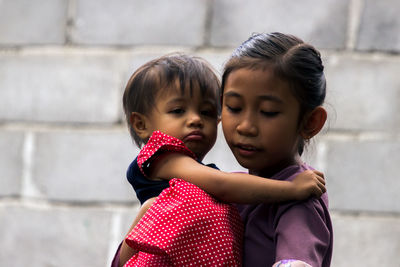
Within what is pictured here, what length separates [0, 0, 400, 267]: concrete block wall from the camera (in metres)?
2.96

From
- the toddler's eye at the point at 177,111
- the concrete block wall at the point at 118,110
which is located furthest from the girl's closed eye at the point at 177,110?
the concrete block wall at the point at 118,110

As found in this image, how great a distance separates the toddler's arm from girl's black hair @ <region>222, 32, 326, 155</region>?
15 centimetres

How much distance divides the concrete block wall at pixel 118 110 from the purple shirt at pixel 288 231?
1.21 m

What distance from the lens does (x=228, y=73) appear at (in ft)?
5.44

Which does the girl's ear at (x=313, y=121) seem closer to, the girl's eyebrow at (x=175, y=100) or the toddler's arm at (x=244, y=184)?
the toddler's arm at (x=244, y=184)

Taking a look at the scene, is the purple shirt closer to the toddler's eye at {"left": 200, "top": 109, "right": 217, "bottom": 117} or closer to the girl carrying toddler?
the girl carrying toddler

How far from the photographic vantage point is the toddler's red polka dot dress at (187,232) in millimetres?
1587

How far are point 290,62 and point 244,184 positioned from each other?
0.28m

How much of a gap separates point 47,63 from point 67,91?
16 centimetres

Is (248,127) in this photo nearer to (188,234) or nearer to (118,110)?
(188,234)

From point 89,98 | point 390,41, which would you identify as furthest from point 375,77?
point 89,98

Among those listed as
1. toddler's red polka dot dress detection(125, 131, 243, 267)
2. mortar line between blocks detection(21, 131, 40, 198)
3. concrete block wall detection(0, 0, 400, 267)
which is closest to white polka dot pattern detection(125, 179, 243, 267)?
toddler's red polka dot dress detection(125, 131, 243, 267)

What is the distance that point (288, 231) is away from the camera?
1529mm

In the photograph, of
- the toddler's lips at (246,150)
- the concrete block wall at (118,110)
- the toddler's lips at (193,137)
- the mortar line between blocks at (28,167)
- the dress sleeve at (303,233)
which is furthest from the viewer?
the mortar line between blocks at (28,167)
